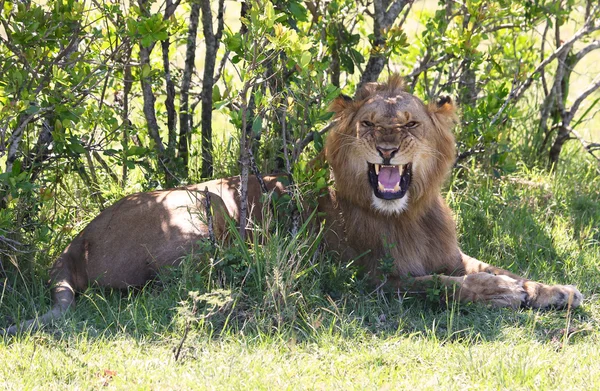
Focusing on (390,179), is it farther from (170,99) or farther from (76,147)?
(170,99)

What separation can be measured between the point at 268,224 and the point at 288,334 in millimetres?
677

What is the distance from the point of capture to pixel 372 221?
470 cm

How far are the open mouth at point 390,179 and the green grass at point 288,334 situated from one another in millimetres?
461

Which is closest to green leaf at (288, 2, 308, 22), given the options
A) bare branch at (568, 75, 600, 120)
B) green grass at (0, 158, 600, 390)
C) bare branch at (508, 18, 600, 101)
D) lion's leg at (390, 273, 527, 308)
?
green grass at (0, 158, 600, 390)

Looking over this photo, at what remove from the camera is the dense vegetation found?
3.72 m

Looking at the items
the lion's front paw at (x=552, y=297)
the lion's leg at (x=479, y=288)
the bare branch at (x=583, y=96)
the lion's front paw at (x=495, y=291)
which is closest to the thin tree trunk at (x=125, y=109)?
the lion's leg at (x=479, y=288)

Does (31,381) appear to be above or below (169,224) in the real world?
below

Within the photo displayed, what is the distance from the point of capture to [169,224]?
4.73 metres

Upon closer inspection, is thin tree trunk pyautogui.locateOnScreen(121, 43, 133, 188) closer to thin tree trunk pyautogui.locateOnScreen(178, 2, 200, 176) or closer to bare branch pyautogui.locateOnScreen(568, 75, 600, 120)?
thin tree trunk pyautogui.locateOnScreen(178, 2, 200, 176)

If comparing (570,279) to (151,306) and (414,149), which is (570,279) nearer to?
(414,149)

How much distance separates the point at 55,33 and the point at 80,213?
1406mm

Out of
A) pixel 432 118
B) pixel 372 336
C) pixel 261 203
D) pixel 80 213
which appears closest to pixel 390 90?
pixel 432 118

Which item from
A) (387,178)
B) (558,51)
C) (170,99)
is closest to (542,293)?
(387,178)

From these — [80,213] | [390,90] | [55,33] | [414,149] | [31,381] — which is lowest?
[31,381]
